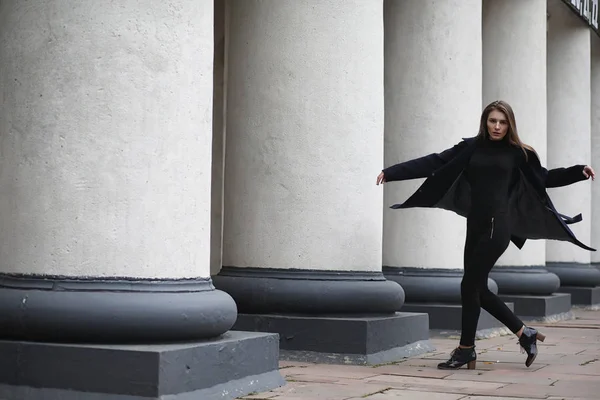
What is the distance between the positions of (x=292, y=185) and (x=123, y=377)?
3067 mm

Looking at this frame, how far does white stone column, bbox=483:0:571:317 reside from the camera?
13.5 m

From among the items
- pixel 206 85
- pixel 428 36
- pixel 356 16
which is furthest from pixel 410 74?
pixel 206 85

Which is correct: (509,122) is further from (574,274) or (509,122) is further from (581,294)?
(581,294)

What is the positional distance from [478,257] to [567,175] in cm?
90

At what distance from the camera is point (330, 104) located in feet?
28.2

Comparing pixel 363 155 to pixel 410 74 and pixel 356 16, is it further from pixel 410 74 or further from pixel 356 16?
pixel 410 74

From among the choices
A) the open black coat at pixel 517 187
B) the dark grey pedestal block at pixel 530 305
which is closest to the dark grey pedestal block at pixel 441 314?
the open black coat at pixel 517 187

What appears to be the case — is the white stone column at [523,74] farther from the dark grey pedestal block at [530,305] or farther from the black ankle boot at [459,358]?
the black ankle boot at [459,358]

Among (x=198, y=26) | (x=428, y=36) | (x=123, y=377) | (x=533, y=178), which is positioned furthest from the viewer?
(x=428, y=36)

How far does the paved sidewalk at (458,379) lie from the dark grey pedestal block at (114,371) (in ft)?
1.30

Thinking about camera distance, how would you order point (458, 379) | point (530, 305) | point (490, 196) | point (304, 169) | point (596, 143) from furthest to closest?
1. point (596, 143)
2. point (530, 305)
3. point (304, 169)
4. point (490, 196)
5. point (458, 379)

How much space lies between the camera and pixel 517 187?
327 inches

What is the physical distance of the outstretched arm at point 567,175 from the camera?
26.6 ft

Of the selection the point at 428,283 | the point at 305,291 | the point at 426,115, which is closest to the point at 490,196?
the point at 305,291
